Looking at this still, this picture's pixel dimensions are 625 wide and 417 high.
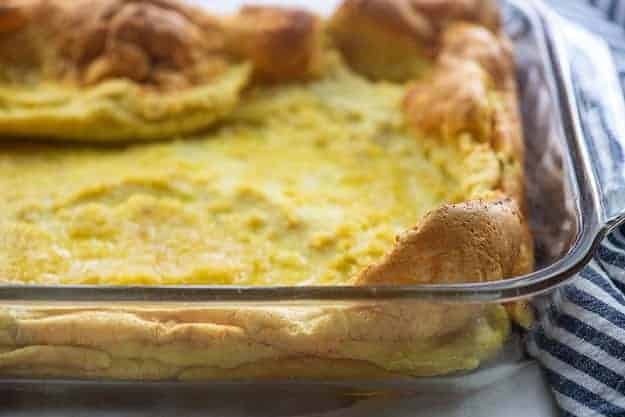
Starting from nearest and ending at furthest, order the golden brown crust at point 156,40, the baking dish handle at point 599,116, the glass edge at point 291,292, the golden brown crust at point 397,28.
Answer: the glass edge at point 291,292
the baking dish handle at point 599,116
the golden brown crust at point 156,40
the golden brown crust at point 397,28

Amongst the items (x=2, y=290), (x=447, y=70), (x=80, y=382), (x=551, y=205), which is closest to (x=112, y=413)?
(x=80, y=382)

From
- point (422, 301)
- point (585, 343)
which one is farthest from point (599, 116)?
point (422, 301)

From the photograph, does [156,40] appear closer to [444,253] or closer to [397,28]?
[397,28]

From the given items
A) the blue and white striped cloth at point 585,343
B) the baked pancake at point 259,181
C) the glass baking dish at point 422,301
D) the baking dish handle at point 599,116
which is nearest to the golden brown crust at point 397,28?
the baked pancake at point 259,181

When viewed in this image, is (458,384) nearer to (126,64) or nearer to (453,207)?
(453,207)

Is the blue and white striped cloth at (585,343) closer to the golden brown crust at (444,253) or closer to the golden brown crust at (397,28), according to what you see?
the golden brown crust at (444,253)

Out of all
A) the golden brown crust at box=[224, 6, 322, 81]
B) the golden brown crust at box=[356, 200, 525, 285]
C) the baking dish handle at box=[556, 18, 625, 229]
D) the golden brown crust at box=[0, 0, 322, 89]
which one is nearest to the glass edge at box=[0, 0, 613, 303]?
the golden brown crust at box=[356, 200, 525, 285]

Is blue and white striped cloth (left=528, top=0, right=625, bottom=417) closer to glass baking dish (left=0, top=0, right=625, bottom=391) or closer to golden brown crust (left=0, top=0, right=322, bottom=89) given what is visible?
glass baking dish (left=0, top=0, right=625, bottom=391)
